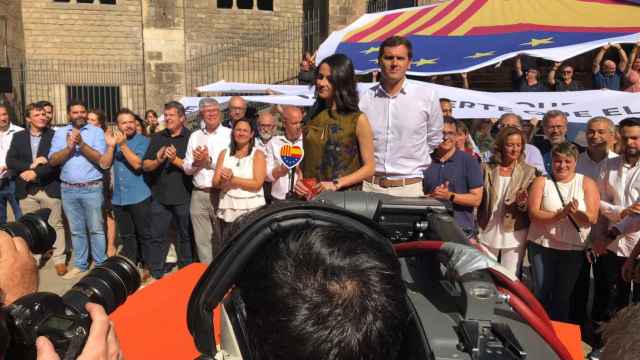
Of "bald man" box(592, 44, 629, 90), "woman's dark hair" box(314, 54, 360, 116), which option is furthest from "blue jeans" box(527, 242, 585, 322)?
"bald man" box(592, 44, 629, 90)

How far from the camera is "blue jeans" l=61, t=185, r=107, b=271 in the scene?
5.98 metres

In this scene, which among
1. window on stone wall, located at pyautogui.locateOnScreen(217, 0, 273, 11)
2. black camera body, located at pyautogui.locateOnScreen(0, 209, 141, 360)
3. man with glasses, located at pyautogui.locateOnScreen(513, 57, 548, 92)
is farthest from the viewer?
window on stone wall, located at pyautogui.locateOnScreen(217, 0, 273, 11)

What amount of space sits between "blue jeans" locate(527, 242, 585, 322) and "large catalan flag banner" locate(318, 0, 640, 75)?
4.84 m

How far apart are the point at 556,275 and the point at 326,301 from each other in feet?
12.7

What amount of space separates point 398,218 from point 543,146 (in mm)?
5232

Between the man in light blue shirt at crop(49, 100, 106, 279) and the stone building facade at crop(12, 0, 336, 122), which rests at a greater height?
the stone building facade at crop(12, 0, 336, 122)

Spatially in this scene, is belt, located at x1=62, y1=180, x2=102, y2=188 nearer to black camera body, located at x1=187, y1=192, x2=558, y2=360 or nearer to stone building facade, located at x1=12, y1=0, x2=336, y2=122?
black camera body, located at x1=187, y1=192, x2=558, y2=360

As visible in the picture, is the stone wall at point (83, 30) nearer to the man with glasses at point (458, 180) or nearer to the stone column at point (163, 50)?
the stone column at point (163, 50)

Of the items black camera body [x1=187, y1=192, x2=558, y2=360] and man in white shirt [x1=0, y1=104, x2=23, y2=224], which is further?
man in white shirt [x1=0, y1=104, x2=23, y2=224]

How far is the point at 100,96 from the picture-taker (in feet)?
66.8

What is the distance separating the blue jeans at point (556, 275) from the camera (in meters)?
4.24

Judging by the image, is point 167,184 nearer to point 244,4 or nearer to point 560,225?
point 560,225

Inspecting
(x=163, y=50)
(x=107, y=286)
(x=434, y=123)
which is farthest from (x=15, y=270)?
(x=163, y=50)

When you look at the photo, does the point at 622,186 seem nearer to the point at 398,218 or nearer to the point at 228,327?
the point at 398,218
